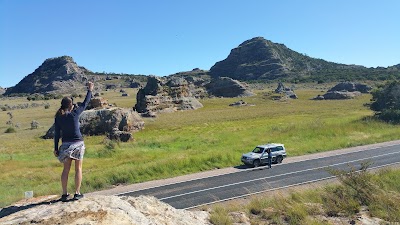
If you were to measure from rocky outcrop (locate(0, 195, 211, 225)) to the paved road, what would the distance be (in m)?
8.73

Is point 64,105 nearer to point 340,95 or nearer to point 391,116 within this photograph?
point 391,116

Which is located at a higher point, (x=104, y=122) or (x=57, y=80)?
(x=57, y=80)

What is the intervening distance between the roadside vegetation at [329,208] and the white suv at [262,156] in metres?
14.3

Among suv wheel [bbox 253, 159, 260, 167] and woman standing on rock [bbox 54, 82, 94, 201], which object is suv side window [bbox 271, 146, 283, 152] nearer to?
suv wheel [bbox 253, 159, 260, 167]

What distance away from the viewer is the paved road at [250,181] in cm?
1922

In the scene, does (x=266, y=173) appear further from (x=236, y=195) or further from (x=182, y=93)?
(x=182, y=93)

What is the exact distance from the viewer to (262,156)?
28250 millimetres

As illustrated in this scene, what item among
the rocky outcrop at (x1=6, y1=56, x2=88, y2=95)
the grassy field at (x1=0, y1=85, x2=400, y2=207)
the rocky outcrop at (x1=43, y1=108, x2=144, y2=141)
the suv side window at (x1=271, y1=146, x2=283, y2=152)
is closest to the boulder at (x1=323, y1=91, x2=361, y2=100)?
the grassy field at (x1=0, y1=85, x2=400, y2=207)

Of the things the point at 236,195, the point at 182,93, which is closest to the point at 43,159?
the point at 236,195

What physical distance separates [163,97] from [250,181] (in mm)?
57133

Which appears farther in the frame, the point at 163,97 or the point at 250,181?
the point at 163,97

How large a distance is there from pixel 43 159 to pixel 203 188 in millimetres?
17556

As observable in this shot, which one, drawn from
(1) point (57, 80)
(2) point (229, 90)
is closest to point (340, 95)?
(2) point (229, 90)

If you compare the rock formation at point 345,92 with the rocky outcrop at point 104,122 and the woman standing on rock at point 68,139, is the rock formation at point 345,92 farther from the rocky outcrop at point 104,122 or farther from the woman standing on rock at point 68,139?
the woman standing on rock at point 68,139
